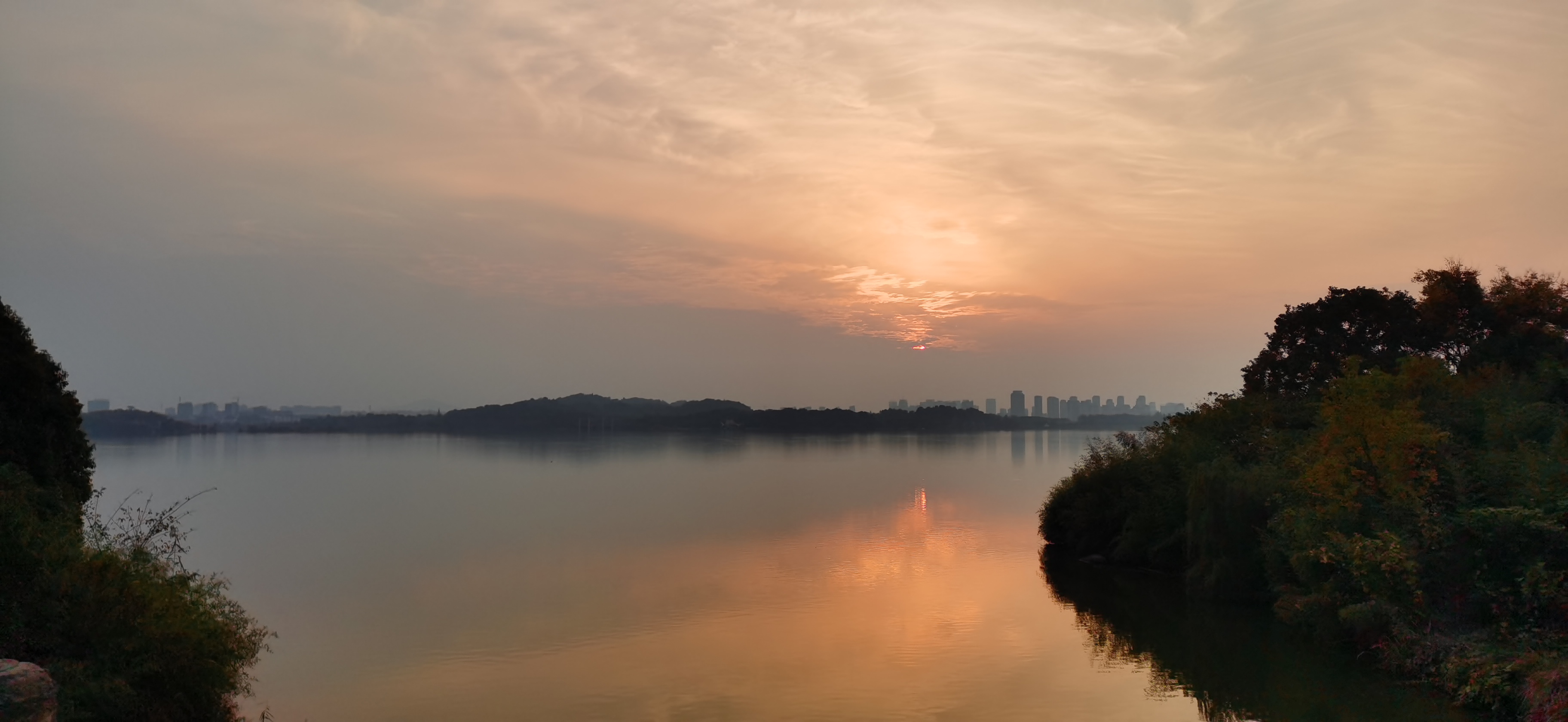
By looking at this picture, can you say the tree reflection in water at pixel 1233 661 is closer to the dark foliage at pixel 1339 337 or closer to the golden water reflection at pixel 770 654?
the golden water reflection at pixel 770 654

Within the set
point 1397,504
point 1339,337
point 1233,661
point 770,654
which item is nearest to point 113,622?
point 770,654

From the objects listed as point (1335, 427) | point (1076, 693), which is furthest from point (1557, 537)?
point (1076, 693)

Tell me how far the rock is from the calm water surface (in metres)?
9.27

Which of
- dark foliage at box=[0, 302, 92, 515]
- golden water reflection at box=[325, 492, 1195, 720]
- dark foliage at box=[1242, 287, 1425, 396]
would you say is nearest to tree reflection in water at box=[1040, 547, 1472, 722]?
golden water reflection at box=[325, 492, 1195, 720]

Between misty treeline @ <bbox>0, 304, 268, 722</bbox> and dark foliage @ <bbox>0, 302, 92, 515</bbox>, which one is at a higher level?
dark foliage @ <bbox>0, 302, 92, 515</bbox>

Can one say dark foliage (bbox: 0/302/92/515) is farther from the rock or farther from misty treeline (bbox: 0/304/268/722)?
the rock

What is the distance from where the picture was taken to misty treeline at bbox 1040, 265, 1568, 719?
67.5 feet

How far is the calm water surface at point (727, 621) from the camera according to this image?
73.6 ft

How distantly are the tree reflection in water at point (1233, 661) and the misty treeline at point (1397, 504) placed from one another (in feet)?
2.50

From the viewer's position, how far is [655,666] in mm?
25578

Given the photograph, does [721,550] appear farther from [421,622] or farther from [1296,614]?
[1296,614]

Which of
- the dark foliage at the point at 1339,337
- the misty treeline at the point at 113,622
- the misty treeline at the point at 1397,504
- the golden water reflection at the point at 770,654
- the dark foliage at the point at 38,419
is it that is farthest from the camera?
the dark foliage at the point at 1339,337

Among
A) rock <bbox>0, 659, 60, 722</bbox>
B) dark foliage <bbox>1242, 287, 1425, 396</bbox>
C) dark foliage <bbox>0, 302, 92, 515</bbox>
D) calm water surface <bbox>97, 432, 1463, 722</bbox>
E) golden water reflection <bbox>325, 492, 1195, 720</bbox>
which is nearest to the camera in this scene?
rock <bbox>0, 659, 60, 722</bbox>

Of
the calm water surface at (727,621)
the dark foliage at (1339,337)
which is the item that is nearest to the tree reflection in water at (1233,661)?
the calm water surface at (727,621)
